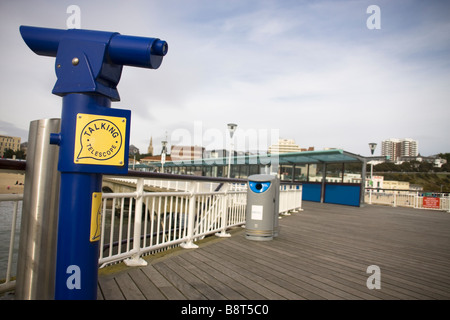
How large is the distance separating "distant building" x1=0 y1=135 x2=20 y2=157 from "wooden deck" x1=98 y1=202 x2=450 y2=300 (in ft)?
4.68

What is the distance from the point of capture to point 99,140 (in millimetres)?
1304

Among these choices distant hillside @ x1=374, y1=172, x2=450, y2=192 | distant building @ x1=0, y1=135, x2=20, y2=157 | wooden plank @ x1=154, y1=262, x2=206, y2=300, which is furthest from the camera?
distant hillside @ x1=374, y1=172, x2=450, y2=192

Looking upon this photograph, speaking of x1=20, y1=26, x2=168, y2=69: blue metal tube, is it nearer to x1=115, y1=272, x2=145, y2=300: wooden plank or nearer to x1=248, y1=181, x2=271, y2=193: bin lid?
x1=115, y1=272, x2=145, y2=300: wooden plank

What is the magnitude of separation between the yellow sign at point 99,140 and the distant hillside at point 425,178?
78.9 meters

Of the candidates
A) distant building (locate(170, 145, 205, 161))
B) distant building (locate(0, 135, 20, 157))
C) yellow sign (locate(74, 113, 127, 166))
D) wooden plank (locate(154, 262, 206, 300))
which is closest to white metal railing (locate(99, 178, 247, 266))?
wooden plank (locate(154, 262, 206, 300))

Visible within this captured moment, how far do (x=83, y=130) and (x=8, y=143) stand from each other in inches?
52.1

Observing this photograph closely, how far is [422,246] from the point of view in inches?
215

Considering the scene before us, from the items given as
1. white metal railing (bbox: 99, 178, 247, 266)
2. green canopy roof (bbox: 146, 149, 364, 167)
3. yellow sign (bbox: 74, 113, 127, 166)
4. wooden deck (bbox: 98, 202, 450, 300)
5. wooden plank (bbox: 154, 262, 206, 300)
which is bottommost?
wooden deck (bbox: 98, 202, 450, 300)

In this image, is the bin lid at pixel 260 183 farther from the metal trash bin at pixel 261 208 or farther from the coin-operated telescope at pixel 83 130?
the coin-operated telescope at pixel 83 130

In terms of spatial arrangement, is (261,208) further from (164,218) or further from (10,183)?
(10,183)

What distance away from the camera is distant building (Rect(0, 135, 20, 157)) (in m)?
2.03
